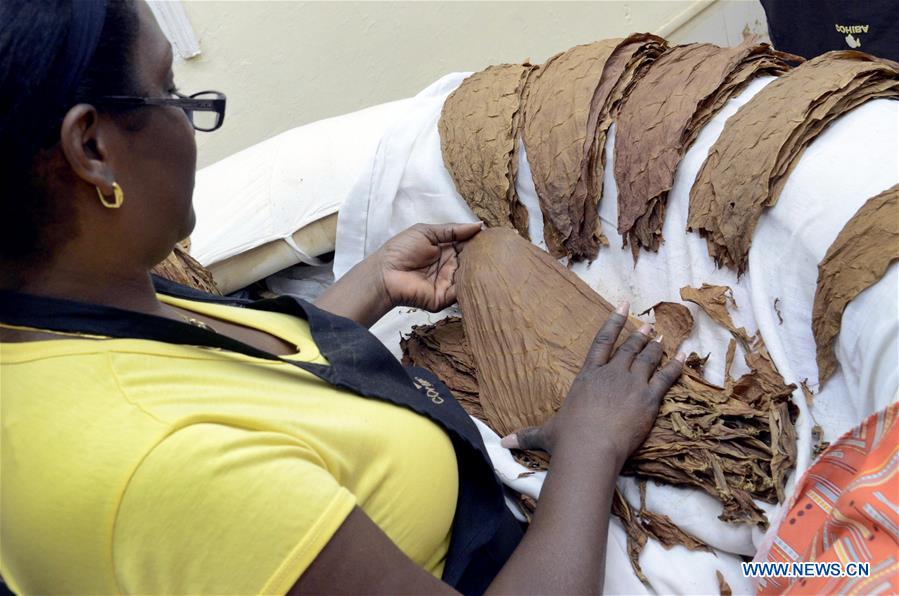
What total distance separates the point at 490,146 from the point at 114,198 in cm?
77

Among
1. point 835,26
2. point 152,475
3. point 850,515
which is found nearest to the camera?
point 152,475

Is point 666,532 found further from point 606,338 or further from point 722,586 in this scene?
point 606,338

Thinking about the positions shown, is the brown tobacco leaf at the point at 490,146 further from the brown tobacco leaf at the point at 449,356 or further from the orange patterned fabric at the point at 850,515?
the orange patterned fabric at the point at 850,515

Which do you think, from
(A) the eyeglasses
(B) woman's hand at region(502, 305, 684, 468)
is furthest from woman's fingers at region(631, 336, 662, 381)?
(A) the eyeglasses

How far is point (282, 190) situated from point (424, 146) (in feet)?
1.09

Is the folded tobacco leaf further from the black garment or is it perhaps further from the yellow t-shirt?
the black garment

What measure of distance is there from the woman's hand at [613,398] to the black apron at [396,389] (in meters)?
0.10

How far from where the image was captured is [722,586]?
0.97 meters

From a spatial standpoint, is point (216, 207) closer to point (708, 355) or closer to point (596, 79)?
point (596, 79)

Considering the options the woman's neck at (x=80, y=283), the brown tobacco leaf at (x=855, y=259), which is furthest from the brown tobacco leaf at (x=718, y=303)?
the woman's neck at (x=80, y=283)

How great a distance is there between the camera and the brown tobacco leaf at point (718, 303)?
3.64 ft

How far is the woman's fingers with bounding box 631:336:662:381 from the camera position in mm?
1065

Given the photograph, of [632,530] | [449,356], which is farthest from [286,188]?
[632,530]

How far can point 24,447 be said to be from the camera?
722 millimetres
